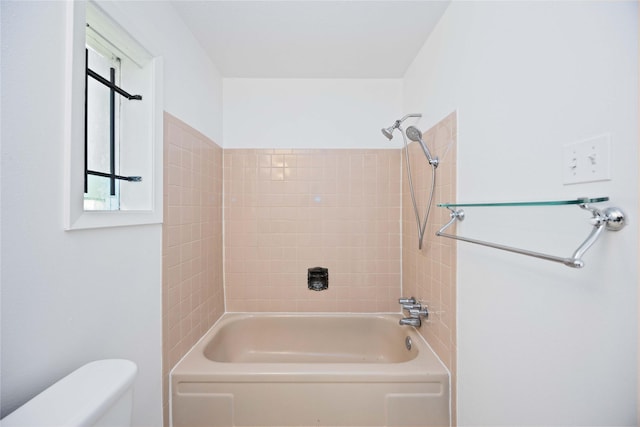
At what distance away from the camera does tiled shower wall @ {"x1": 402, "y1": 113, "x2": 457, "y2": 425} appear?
50.9 inches

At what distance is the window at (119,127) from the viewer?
972 mm

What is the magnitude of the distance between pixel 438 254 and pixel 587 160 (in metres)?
0.88

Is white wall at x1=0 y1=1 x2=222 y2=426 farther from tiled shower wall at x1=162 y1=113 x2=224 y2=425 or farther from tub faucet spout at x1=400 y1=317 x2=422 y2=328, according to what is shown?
tub faucet spout at x1=400 y1=317 x2=422 y2=328

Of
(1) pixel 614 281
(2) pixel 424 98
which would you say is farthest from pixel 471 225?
(2) pixel 424 98

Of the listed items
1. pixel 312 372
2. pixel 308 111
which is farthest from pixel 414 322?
pixel 308 111

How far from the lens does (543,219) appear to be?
2.49 feet

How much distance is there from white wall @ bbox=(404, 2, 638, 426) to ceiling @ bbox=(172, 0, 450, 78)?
386 millimetres

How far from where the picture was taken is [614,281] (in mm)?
593

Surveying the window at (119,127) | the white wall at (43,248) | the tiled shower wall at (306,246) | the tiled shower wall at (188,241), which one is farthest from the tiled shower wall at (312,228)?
the white wall at (43,248)

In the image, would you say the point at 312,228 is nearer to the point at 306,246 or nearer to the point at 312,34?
the point at 306,246

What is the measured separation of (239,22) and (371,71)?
0.99 metres

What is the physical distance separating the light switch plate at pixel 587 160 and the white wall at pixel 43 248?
4.50 feet

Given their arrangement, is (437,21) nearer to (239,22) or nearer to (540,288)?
(239,22)

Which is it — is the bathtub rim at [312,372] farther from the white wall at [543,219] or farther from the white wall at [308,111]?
the white wall at [308,111]
